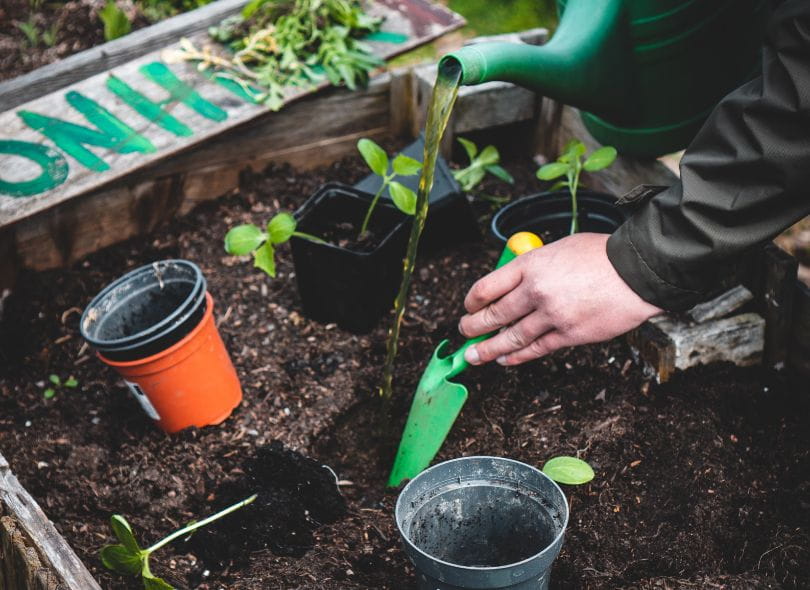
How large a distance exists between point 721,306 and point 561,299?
26.9 inches

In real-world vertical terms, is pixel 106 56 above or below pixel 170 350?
above

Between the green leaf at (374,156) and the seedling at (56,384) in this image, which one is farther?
the seedling at (56,384)

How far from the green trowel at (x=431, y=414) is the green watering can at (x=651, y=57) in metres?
0.50

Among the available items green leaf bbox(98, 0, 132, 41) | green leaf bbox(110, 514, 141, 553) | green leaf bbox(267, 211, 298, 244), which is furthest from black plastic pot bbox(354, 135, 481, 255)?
green leaf bbox(98, 0, 132, 41)

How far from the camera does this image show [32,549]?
1.38 metres

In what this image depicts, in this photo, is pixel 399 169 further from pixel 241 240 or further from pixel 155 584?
pixel 155 584

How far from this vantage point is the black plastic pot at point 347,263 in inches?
83.6

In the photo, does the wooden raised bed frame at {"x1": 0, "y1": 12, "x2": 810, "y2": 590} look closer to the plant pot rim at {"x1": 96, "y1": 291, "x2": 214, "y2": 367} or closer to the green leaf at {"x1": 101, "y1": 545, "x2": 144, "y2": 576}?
the plant pot rim at {"x1": 96, "y1": 291, "x2": 214, "y2": 367}

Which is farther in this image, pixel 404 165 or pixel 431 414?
pixel 404 165

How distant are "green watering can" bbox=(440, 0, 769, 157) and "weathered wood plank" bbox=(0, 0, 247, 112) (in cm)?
161

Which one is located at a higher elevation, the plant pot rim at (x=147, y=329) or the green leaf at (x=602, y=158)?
the green leaf at (x=602, y=158)

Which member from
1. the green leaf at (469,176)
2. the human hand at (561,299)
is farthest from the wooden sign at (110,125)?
the human hand at (561,299)

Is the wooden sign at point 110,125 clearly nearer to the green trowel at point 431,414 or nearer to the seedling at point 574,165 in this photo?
the seedling at point 574,165

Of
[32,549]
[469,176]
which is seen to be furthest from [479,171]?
[32,549]
